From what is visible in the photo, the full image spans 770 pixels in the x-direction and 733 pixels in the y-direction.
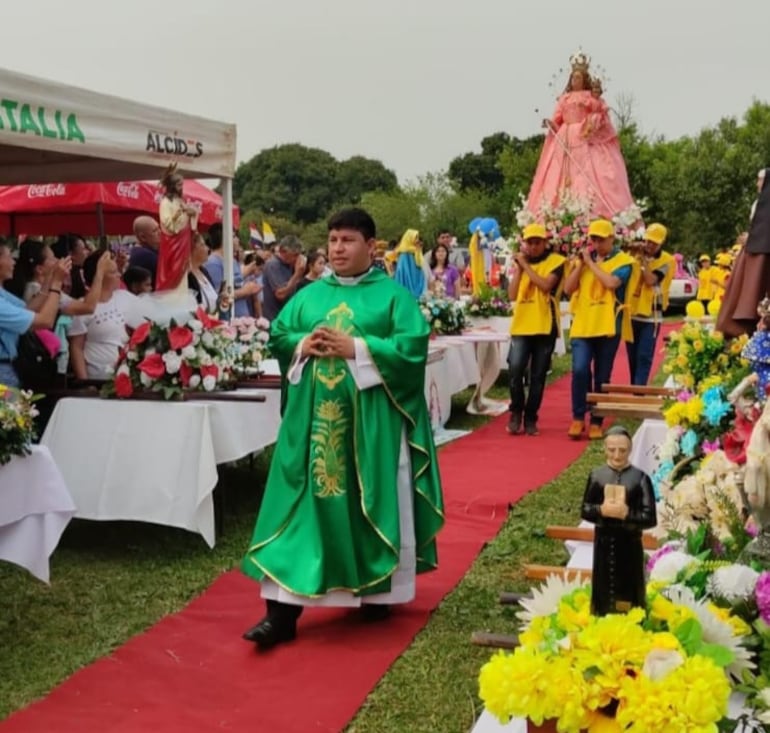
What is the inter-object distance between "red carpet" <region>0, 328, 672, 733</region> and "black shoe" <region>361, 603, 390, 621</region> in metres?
0.05

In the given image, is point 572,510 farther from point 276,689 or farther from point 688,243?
point 688,243

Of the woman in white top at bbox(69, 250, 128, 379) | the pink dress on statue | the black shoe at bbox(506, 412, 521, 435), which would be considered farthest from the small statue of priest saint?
the pink dress on statue

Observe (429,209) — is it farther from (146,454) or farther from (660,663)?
(660,663)

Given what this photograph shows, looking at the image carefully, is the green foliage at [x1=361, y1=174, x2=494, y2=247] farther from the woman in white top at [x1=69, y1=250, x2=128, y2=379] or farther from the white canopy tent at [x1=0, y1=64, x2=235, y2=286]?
the woman in white top at [x1=69, y1=250, x2=128, y2=379]

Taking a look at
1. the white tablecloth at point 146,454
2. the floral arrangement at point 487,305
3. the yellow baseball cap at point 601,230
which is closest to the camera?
the white tablecloth at point 146,454

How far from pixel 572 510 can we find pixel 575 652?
193 inches

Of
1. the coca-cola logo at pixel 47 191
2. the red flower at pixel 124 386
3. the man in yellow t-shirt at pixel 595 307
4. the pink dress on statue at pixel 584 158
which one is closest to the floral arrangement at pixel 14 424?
the red flower at pixel 124 386

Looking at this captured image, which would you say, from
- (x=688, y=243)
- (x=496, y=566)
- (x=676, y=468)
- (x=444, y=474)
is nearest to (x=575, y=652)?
(x=676, y=468)

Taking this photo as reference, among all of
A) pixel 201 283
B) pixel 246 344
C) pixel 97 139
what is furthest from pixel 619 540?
pixel 201 283

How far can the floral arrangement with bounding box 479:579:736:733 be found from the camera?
6.10 feet

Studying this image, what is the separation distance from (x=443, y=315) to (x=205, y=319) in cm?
482

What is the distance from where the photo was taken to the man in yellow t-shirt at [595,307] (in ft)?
29.8

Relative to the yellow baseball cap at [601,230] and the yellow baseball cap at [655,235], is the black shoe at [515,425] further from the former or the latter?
the yellow baseball cap at [655,235]

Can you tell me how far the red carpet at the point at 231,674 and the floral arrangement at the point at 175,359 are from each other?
1123 millimetres
